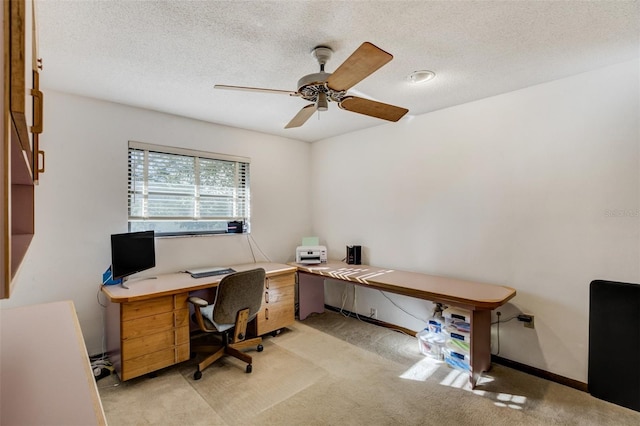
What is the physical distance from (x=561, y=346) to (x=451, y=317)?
0.85m

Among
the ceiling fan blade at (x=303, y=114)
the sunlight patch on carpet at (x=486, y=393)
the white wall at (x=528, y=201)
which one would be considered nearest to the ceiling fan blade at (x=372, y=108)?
the ceiling fan blade at (x=303, y=114)

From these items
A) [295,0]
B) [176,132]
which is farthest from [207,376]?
[295,0]

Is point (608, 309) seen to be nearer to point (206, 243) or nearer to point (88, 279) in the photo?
point (206, 243)

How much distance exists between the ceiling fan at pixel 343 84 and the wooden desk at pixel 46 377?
5.47 feet

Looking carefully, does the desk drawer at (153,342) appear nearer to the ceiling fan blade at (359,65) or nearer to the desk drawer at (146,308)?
the desk drawer at (146,308)

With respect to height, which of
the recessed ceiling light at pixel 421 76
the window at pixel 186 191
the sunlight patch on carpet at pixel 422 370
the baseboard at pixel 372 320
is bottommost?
the sunlight patch on carpet at pixel 422 370

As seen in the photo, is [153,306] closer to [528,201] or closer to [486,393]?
[486,393]

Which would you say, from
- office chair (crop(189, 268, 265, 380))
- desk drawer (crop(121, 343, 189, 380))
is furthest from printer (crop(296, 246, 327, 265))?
desk drawer (crop(121, 343, 189, 380))

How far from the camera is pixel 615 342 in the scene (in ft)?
7.39

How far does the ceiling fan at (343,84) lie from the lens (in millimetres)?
1538

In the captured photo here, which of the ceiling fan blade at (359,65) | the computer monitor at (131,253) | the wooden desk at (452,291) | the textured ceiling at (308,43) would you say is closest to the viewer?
the ceiling fan blade at (359,65)

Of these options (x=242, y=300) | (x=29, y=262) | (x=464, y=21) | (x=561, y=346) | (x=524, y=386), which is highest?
(x=464, y=21)

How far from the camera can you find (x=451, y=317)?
2826mm

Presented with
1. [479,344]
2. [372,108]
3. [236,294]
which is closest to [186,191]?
[236,294]
